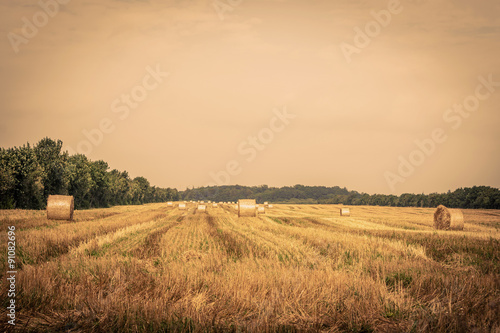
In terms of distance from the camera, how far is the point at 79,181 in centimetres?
6000

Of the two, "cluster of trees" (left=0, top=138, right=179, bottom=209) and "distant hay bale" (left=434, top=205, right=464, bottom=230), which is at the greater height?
→ "cluster of trees" (left=0, top=138, right=179, bottom=209)

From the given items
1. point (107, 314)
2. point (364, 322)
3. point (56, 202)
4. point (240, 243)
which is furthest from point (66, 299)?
point (56, 202)

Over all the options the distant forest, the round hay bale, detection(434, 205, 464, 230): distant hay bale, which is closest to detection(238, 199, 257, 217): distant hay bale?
the round hay bale

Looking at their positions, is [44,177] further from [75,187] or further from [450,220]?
[450,220]

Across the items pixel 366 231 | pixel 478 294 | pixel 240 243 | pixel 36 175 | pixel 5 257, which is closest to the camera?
pixel 478 294

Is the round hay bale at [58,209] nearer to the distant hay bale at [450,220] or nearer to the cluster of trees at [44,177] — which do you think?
the cluster of trees at [44,177]

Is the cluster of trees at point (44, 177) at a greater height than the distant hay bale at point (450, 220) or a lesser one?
greater

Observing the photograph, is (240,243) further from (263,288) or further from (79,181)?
(79,181)

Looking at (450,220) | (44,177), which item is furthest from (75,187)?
(450,220)

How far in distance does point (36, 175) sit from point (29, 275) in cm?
4798

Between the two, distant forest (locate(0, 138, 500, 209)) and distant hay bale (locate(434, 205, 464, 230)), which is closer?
distant hay bale (locate(434, 205, 464, 230))

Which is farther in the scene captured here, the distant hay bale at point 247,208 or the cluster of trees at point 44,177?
the cluster of trees at point 44,177

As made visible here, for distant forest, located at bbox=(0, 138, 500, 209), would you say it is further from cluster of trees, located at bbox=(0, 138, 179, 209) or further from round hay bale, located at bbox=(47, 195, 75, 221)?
round hay bale, located at bbox=(47, 195, 75, 221)

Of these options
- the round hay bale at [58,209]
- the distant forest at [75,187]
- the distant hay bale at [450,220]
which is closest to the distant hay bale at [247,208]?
the round hay bale at [58,209]
